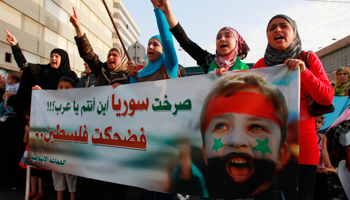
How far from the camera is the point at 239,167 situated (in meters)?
1.49

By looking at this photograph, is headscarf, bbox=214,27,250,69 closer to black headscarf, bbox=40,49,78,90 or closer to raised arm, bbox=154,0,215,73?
raised arm, bbox=154,0,215,73

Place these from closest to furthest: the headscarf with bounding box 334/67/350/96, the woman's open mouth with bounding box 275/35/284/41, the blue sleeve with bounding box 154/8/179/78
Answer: the woman's open mouth with bounding box 275/35/284/41 → the blue sleeve with bounding box 154/8/179/78 → the headscarf with bounding box 334/67/350/96

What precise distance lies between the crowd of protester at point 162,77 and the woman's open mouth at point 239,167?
308mm

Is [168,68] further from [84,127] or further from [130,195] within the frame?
[130,195]

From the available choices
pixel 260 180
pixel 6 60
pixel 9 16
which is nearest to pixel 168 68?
pixel 260 180

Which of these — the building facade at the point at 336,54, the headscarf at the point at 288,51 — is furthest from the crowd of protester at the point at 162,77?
the building facade at the point at 336,54

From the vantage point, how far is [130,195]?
2945mm

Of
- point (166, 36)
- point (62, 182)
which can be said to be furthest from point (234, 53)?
point (62, 182)

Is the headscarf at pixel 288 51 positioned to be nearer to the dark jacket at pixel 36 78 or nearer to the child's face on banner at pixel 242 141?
the child's face on banner at pixel 242 141

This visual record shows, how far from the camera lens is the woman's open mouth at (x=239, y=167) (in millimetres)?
1464

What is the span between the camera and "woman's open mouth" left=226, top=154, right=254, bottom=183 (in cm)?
146

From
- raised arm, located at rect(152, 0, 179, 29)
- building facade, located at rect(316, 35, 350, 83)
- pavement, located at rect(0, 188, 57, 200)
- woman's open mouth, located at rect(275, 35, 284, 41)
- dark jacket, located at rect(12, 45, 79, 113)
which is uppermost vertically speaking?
building facade, located at rect(316, 35, 350, 83)

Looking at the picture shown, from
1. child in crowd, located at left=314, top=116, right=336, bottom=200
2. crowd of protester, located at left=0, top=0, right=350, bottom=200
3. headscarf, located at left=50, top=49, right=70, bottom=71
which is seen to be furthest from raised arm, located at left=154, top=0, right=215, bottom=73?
headscarf, located at left=50, top=49, right=70, bottom=71

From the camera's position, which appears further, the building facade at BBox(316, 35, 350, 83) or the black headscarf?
the building facade at BBox(316, 35, 350, 83)
